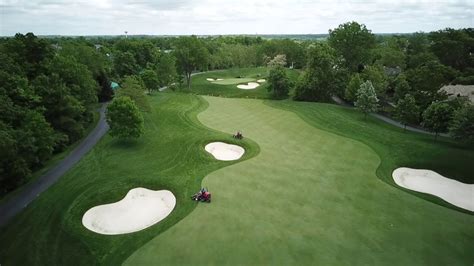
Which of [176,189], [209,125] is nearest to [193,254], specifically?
[176,189]

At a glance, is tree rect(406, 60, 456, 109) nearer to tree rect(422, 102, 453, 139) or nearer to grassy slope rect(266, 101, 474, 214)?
grassy slope rect(266, 101, 474, 214)

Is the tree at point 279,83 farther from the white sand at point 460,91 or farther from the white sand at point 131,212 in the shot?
the white sand at point 131,212

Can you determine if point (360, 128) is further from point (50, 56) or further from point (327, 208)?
point (50, 56)

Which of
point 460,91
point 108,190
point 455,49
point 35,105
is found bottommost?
point 108,190

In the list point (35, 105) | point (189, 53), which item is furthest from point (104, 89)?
point (35, 105)

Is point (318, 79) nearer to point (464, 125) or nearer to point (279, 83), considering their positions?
point (279, 83)

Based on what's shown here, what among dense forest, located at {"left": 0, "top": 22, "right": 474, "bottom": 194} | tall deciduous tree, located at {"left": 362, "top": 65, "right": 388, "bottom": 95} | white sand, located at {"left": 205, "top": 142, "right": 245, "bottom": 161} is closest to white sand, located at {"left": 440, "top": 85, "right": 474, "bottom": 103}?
dense forest, located at {"left": 0, "top": 22, "right": 474, "bottom": 194}
